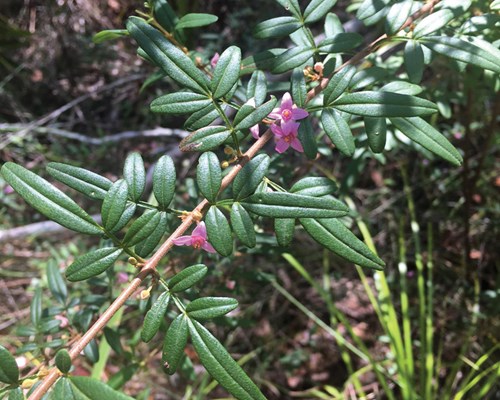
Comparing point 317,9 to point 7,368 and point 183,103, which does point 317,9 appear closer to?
point 183,103

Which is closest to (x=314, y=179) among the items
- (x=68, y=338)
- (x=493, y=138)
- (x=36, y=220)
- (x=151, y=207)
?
(x=151, y=207)

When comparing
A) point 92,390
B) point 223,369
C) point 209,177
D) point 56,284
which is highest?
point 209,177

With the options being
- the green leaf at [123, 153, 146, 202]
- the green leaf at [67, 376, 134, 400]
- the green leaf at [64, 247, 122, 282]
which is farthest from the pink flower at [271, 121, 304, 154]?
the green leaf at [67, 376, 134, 400]

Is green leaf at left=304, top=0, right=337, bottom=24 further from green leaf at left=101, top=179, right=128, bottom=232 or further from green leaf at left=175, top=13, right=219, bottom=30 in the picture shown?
green leaf at left=101, top=179, right=128, bottom=232

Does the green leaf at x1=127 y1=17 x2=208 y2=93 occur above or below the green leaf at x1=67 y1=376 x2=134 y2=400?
above

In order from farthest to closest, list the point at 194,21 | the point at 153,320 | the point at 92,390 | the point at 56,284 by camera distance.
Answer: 1. the point at 56,284
2. the point at 194,21
3. the point at 153,320
4. the point at 92,390

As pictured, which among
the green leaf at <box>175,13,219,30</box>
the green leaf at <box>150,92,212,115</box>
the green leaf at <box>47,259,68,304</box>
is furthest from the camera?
the green leaf at <box>47,259,68,304</box>

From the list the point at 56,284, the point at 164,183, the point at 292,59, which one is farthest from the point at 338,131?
the point at 56,284
